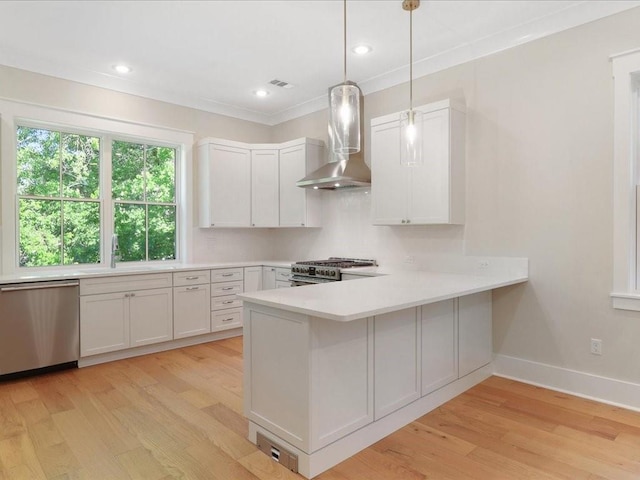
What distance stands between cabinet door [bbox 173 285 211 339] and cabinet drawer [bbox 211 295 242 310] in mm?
64

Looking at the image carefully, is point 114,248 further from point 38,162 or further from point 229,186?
point 229,186

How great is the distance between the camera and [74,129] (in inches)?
165

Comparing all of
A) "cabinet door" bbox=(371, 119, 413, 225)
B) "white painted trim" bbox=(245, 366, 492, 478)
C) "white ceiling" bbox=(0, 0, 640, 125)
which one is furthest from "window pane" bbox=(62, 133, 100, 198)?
"white painted trim" bbox=(245, 366, 492, 478)

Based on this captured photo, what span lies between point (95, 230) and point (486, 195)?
407cm

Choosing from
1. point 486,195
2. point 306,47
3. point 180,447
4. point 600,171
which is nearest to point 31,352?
point 180,447

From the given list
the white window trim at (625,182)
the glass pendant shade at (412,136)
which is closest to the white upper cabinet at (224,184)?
the glass pendant shade at (412,136)

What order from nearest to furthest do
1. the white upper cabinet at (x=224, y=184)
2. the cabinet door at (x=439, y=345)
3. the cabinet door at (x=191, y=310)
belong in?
1. the cabinet door at (x=439, y=345)
2. the cabinet door at (x=191, y=310)
3. the white upper cabinet at (x=224, y=184)

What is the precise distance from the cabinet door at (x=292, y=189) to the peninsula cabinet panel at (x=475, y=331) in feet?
7.87

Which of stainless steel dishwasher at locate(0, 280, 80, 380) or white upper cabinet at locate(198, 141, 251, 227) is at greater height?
white upper cabinet at locate(198, 141, 251, 227)

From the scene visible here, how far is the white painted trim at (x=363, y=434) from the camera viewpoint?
6.73 ft

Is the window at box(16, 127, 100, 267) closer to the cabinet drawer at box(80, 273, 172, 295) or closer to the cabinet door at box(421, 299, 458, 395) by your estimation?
the cabinet drawer at box(80, 273, 172, 295)

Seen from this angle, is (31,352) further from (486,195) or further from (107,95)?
(486,195)

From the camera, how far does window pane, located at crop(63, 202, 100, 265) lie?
422 cm

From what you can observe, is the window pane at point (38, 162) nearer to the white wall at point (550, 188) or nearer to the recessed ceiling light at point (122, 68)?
the recessed ceiling light at point (122, 68)
